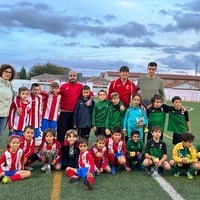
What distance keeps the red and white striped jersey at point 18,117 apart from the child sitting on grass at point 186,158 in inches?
117

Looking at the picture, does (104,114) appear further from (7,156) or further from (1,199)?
(1,199)

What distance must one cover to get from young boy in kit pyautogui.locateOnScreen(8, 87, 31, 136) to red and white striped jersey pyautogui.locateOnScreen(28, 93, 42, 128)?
38 centimetres

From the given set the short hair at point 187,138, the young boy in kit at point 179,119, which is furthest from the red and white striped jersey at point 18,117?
the short hair at point 187,138

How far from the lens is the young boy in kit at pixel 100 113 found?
7.30 metres

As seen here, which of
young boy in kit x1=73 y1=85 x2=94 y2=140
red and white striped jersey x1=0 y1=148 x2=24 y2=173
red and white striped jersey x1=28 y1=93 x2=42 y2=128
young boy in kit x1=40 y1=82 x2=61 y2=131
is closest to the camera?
red and white striped jersey x1=0 y1=148 x2=24 y2=173

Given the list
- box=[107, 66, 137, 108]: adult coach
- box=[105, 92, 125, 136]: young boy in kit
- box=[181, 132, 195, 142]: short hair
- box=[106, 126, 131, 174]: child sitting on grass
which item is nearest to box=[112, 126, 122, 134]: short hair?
box=[106, 126, 131, 174]: child sitting on grass

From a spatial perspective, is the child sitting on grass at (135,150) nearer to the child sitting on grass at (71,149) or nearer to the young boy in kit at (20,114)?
the child sitting on grass at (71,149)

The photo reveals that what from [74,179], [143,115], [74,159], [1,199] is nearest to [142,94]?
[143,115]

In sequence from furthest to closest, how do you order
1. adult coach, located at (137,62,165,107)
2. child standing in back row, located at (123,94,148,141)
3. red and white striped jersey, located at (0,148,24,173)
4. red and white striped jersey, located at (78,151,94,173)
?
adult coach, located at (137,62,165,107) → child standing in back row, located at (123,94,148,141) → red and white striped jersey, located at (78,151,94,173) → red and white striped jersey, located at (0,148,24,173)

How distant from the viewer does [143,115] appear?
7191 mm

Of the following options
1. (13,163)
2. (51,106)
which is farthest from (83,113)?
(13,163)

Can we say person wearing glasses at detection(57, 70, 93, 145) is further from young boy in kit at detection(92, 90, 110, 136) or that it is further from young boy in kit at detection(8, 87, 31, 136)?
young boy in kit at detection(8, 87, 31, 136)

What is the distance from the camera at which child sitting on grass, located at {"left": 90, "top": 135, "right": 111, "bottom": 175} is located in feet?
21.1

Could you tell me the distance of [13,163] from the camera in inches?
236
